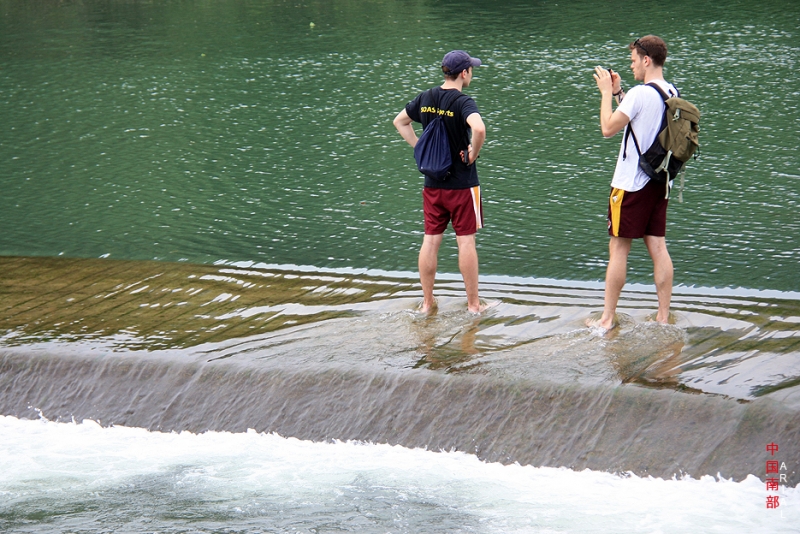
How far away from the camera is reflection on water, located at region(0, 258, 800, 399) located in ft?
16.6

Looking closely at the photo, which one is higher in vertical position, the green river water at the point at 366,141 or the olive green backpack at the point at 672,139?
the olive green backpack at the point at 672,139

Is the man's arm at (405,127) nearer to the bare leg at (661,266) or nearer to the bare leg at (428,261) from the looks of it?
the bare leg at (428,261)

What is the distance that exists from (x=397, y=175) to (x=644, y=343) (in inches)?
207

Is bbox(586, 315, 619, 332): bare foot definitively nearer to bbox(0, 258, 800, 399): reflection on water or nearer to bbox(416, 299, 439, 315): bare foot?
bbox(0, 258, 800, 399): reflection on water

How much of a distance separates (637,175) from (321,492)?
2.27 meters

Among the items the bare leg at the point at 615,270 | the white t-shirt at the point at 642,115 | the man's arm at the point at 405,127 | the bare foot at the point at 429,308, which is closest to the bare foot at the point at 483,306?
the bare foot at the point at 429,308

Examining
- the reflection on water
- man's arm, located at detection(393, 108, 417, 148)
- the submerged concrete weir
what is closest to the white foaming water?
the submerged concrete weir

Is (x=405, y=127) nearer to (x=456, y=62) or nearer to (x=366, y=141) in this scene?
(x=456, y=62)

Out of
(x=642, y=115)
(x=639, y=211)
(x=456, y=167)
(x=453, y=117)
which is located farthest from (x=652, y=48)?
(x=456, y=167)

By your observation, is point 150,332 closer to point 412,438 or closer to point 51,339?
point 51,339

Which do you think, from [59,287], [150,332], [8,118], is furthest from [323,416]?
[8,118]

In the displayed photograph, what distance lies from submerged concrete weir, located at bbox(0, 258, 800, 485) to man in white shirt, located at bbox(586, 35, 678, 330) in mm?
399

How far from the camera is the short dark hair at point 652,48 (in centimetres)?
480

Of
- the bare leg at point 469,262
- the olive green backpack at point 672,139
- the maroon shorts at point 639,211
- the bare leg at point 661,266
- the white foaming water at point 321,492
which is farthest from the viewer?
the bare leg at point 469,262
